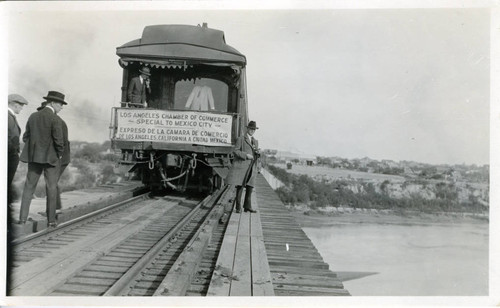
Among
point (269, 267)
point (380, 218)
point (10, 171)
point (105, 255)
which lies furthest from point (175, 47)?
point (380, 218)

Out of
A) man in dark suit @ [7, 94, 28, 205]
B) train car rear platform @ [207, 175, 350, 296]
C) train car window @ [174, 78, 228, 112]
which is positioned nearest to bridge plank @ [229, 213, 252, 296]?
train car rear platform @ [207, 175, 350, 296]

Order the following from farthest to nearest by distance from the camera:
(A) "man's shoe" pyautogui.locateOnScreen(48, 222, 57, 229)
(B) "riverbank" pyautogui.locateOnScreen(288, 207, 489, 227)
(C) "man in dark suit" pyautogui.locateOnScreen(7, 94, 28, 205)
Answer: (B) "riverbank" pyautogui.locateOnScreen(288, 207, 489, 227), (A) "man's shoe" pyautogui.locateOnScreen(48, 222, 57, 229), (C) "man in dark suit" pyautogui.locateOnScreen(7, 94, 28, 205)

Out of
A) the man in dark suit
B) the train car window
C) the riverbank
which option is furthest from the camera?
the train car window

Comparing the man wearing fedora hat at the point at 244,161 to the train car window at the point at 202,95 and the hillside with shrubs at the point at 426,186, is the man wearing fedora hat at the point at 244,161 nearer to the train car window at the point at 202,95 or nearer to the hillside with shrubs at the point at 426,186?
the train car window at the point at 202,95

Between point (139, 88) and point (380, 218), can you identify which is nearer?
point (139, 88)

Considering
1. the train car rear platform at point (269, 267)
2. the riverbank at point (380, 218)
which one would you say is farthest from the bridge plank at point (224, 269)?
the riverbank at point (380, 218)

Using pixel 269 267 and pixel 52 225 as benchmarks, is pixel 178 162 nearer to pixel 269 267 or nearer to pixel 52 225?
pixel 52 225

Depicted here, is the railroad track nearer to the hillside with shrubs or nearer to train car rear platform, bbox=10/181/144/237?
train car rear platform, bbox=10/181/144/237
